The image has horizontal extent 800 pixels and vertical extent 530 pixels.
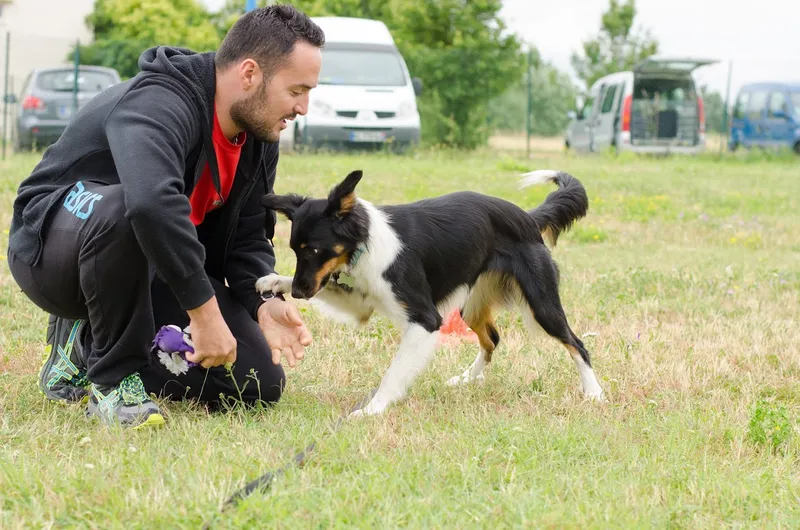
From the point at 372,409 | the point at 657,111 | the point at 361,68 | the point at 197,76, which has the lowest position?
the point at 372,409

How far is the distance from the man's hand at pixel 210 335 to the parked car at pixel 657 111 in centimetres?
1724

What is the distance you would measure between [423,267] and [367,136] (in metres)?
11.3

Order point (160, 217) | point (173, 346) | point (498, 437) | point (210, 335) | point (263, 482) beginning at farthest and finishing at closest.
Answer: point (173, 346), point (498, 437), point (210, 335), point (160, 217), point (263, 482)

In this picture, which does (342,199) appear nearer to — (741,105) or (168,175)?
(168,175)

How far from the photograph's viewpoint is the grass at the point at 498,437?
2.65 m

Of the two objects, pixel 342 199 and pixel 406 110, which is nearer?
pixel 342 199

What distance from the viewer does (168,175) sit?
3.05 m

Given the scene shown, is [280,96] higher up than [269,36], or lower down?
lower down

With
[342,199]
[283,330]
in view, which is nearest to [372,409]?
[283,330]

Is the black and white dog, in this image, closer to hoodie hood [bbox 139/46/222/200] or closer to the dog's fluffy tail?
the dog's fluffy tail

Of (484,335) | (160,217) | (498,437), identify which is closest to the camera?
(160,217)

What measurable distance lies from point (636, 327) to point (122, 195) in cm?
319

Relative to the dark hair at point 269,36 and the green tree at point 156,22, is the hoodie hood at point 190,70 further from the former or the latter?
the green tree at point 156,22

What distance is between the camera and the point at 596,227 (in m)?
9.38
